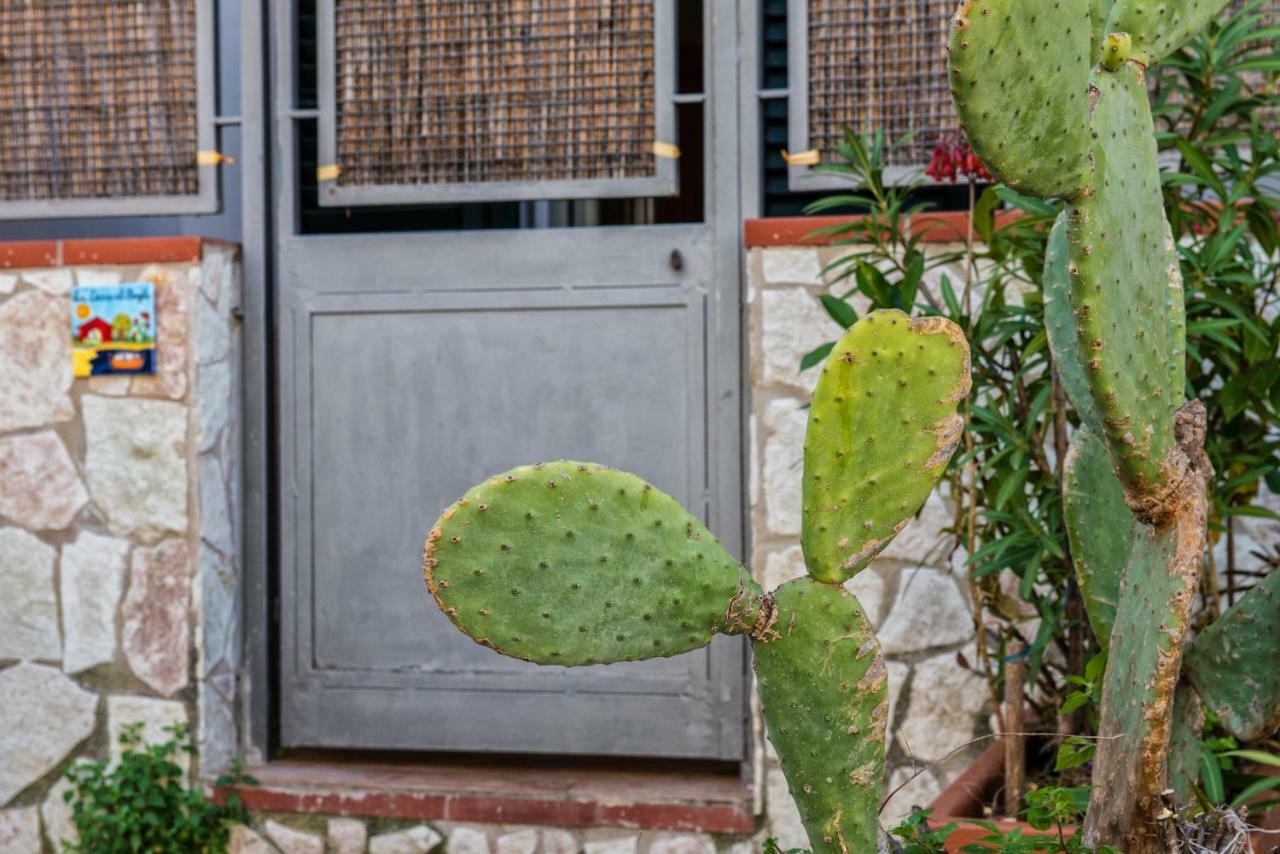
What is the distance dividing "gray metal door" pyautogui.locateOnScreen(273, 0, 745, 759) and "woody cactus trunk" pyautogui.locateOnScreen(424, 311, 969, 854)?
239cm

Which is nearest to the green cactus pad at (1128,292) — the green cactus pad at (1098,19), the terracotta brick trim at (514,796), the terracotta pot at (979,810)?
the green cactus pad at (1098,19)

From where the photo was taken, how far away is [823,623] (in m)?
1.89

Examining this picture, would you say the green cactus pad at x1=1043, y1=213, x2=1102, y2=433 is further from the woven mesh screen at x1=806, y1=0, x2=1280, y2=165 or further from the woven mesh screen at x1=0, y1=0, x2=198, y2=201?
the woven mesh screen at x1=0, y1=0, x2=198, y2=201

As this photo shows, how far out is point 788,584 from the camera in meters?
1.93

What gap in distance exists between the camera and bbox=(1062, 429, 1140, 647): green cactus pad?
2420mm

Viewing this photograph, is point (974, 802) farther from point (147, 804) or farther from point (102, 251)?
point (102, 251)

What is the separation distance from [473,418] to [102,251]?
1201 millimetres

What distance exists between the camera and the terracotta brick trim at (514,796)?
13.7 feet

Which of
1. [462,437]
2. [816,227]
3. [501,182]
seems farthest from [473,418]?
[816,227]

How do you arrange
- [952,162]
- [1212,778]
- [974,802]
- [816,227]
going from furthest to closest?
[816,227] → [952,162] → [974,802] → [1212,778]

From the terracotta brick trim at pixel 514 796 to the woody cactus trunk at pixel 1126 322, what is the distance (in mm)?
2094

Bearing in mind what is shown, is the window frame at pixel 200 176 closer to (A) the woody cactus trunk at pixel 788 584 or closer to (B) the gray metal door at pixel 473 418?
(B) the gray metal door at pixel 473 418

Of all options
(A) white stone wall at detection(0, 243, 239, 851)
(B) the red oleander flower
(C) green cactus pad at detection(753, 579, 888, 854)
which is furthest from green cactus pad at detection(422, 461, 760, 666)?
(A) white stone wall at detection(0, 243, 239, 851)

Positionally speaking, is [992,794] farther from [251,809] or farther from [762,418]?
[251,809]
